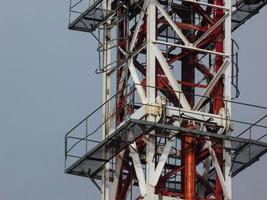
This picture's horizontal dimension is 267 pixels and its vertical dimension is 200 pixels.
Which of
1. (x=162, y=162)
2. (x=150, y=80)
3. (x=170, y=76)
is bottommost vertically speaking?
(x=162, y=162)

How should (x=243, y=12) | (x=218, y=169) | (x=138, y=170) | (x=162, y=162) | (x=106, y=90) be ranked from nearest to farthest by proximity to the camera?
(x=162, y=162) → (x=138, y=170) → (x=218, y=169) → (x=106, y=90) → (x=243, y=12)

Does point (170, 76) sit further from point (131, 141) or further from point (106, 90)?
point (106, 90)

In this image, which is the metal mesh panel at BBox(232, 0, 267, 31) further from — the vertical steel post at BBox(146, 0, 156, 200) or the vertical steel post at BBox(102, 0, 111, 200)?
the vertical steel post at BBox(102, 0, 111, 200)

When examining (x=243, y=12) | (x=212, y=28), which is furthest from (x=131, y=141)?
(x=243, y=12)

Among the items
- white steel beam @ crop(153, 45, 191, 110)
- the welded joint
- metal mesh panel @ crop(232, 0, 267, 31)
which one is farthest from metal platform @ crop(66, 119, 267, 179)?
metal mesh panel @ crop(232, 0, 267, 31)

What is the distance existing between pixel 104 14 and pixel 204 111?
7168mm

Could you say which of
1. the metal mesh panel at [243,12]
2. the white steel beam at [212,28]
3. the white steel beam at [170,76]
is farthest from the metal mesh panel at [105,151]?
the metal mesh panel at [243,12]

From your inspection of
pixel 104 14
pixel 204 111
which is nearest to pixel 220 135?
pixel 204 111

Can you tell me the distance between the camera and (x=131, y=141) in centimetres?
10925

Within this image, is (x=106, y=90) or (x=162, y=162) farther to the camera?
(x=106, y=90)

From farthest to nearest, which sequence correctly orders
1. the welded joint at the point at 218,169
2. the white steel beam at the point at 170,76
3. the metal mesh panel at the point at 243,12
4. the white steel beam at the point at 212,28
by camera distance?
the metal mesh panel at the point at 243,12 → the white steel beam at the point at 212,28 → the white steel beam at the point at 170,76 → the welded joint at the point at 218,169

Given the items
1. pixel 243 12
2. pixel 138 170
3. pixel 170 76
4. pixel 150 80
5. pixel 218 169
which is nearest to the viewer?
pixel 138 170

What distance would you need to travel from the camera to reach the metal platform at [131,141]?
108 meters

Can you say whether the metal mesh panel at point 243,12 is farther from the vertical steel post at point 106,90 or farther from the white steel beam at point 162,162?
the white steel beam at point 162,162
